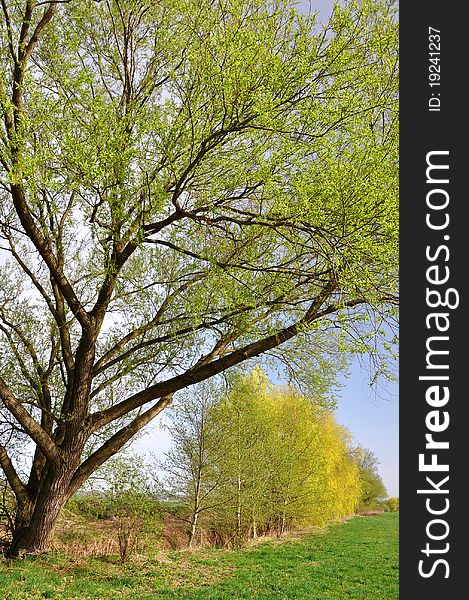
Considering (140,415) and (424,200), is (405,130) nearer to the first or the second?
(424,200)

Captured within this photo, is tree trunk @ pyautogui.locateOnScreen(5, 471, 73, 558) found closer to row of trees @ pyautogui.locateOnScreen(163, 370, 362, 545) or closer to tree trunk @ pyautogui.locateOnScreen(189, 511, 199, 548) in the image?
row of trees @ pyautogui.locateOnScreen(163, 370, 362, 545)

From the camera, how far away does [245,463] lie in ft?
58.8

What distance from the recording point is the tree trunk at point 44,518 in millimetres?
9383

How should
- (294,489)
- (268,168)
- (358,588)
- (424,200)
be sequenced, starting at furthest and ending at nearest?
(294,489) < (358,588) < (268,168) < (424,200)

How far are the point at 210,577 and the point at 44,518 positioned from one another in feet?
11.6

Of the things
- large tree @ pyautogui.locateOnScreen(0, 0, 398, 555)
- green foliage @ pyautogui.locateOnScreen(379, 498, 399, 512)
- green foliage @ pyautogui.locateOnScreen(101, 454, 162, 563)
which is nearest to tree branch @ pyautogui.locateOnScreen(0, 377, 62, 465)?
large tree @ pyautogui.locateOnScreen(0, 0, 398, 555)

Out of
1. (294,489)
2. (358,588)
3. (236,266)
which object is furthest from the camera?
(294,489)

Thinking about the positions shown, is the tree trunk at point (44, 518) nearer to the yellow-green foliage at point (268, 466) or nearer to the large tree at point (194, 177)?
the large tree at point (194, 177)

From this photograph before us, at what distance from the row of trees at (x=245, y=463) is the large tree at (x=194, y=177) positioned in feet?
10.5

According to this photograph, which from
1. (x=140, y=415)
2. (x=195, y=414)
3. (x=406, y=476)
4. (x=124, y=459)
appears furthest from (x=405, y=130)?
(x=195, y=414)

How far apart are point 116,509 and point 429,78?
985cm

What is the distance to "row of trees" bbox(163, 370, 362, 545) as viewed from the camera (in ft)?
55.1

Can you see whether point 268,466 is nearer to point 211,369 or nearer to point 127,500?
point 127,500

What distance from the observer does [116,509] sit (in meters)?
11.3
